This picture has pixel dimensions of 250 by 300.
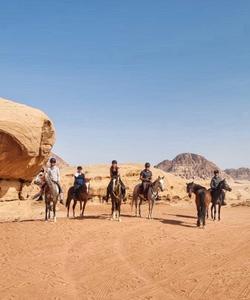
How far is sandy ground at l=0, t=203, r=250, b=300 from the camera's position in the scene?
31.4 ft

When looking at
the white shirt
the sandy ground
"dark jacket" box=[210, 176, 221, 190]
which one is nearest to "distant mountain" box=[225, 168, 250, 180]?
"dark jacket" box=[210, 176, 221, 190]

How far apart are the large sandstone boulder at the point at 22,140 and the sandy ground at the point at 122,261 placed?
11.1 feet

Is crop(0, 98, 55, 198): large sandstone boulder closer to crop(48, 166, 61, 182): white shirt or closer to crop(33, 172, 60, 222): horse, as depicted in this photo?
crop(48, 166, 61, 182): white shirt

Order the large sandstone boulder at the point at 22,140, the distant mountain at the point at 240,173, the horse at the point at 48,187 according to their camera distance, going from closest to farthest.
Answer: the horse at the point at 48,187, the large sandstone boulder at the point at 22,140, the distant mountain at the point at 240,173

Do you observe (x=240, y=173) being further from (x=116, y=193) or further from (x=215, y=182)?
(x=116, y=193)

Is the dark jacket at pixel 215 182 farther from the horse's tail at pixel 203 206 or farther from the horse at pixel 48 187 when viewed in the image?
the horse at pixel 48 187

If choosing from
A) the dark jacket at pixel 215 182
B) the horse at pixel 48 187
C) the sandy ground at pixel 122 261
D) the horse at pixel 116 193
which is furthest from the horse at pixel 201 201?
the horse at pixel 48 187

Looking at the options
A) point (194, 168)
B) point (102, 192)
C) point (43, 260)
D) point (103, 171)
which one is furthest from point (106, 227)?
point (194, 168)

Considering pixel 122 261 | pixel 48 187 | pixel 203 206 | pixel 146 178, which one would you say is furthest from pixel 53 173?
pixel 122 261

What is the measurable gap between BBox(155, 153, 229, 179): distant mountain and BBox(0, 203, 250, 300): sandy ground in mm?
94579

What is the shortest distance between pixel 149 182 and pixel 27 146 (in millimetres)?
6362

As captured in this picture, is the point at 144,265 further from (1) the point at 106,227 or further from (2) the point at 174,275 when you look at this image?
(1) the point at 106,227

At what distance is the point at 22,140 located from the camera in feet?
61.4

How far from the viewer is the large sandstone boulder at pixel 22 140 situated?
60.1 feet
